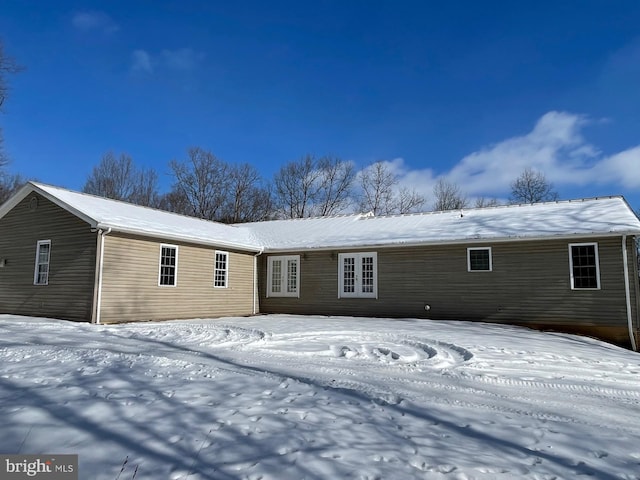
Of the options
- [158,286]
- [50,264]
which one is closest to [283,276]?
[158,286]

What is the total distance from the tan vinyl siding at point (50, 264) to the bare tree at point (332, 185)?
24151 millimetres

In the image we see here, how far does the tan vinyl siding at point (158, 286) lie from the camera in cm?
1190

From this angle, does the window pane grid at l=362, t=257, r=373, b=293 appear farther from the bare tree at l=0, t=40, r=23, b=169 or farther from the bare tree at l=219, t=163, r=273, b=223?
the bare tree at l=219, t=163, r=273, b=223

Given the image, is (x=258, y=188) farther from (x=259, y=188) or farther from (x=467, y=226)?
(x=467, y=226)

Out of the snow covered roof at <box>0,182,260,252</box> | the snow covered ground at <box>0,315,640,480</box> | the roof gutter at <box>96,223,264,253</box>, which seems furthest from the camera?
the snow covered roof at <box>0,182,260,252</box>

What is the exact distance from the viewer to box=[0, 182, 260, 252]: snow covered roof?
12055mm

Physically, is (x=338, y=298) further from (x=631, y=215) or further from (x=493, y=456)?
(x=493, y=456)

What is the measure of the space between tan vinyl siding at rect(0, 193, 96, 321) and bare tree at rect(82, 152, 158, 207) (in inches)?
919

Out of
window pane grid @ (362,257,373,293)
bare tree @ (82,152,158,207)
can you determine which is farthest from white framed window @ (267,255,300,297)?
bare tree @ (82,152,158,207)

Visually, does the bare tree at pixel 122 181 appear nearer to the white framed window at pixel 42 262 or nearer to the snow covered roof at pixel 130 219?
the snow covered roof at pixel 130 219

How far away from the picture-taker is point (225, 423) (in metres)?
3.62

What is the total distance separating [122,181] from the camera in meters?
36.9

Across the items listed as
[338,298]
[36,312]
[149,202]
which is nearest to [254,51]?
[338,298]

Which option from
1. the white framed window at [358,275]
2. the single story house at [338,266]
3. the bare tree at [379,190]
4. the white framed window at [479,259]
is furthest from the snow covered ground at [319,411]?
the bare tree at [379,190]
